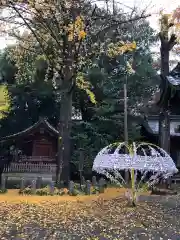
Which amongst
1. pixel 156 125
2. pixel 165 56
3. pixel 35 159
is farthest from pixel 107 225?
pixel 156 125

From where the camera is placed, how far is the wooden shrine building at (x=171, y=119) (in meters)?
12.4

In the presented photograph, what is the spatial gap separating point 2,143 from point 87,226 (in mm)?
20658

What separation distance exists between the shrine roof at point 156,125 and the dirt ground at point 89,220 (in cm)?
1414

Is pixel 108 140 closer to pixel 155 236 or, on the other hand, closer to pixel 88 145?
pixel 88 145

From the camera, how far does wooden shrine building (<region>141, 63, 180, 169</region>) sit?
12.4 metres

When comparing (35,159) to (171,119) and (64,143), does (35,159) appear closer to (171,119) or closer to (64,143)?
(64,143)

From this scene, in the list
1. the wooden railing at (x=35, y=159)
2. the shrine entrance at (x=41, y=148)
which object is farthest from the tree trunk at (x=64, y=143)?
the shrine entrance at (x=41, y=148)

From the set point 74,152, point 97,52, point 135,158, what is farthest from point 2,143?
point 135,158

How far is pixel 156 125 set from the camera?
29.4 m

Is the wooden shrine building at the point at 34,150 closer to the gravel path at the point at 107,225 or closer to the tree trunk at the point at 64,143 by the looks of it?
the tree trunk at the point at 64,143

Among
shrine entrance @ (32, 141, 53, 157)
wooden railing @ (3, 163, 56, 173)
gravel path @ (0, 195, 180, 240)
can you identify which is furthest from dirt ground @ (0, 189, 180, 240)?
shrine entrance @ (32, 141, 53, 157)

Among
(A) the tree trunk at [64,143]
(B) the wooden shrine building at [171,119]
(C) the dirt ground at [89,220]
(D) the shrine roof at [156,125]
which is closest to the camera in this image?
(C) the dirt ground at [89,220]

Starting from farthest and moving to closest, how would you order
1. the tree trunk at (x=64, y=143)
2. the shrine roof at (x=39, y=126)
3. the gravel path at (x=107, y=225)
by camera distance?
the shrine roof at (x=39, y=126) < the tree trunk at (x=64, y=143) < the gravel path at (x=107, y=225)

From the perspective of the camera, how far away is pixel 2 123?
29.3 meters
